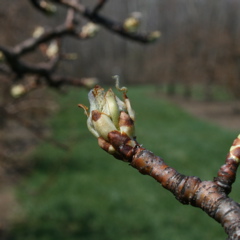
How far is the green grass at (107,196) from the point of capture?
5.69 m

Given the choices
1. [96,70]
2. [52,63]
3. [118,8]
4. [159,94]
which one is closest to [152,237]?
[52,63]

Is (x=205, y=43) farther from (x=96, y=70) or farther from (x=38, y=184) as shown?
(x=38, y=184)

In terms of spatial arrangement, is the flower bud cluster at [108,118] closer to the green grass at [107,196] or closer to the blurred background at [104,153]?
the blurred background at [104,153]

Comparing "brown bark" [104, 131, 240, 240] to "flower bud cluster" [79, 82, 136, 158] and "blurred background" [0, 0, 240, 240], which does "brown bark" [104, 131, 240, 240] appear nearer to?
"flower bud cluster" [79, 82, 136, 158]

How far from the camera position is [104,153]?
9781 millimetres

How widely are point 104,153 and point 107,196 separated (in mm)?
2839

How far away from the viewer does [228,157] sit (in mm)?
490

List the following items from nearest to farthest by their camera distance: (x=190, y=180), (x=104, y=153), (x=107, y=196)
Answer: (x=190, y=180) < (x=107, y=196) < (x=104, y=153)

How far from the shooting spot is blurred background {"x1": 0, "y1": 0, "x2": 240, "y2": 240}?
571 centimetres

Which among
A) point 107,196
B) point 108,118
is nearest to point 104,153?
point 107,196

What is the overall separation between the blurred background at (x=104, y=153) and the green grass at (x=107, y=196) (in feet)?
0.05

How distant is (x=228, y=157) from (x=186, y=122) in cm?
1335

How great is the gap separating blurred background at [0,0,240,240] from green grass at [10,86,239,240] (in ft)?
0.05

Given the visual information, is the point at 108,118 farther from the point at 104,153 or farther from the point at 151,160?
the point at 104,153
